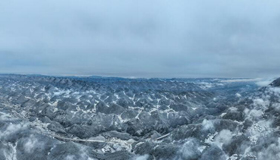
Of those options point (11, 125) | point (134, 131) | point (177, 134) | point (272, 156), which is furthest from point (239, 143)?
point (11, 125)

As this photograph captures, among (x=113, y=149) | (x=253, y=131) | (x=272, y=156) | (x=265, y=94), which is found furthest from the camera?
(x=265, y=94)

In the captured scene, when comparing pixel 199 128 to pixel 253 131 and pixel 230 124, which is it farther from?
pixel 253 131

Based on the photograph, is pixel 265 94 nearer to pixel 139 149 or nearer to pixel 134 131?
pixel 134 131

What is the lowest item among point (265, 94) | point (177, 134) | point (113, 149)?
point (113, 149)

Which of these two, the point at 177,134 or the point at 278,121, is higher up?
the point at 278,121

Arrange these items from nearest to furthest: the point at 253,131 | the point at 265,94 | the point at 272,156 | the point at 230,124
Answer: the point at 272,156 < the point at 253,131 < the point at 230,124 < the point at 265,94

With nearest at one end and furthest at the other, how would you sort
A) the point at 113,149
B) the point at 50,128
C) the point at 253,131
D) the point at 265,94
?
1. the point at 253,131
2. the point at 113,149
3. the point at 50,128
4. the point at 265,94

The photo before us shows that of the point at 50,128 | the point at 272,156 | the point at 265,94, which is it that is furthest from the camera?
the point at 265,94

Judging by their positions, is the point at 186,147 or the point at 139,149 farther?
the point at 139,149

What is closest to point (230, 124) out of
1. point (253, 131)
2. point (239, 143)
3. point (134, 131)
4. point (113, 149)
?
point (253, 131)
